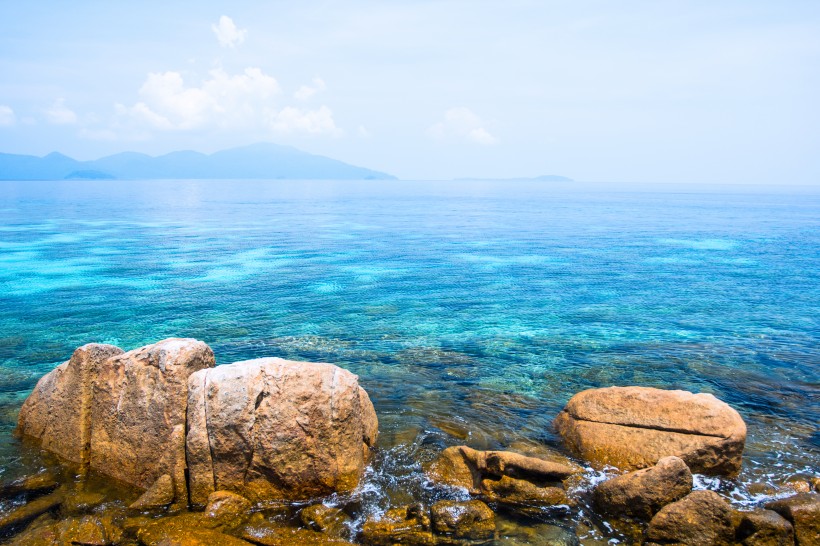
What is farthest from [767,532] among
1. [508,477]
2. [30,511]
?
[30,511]

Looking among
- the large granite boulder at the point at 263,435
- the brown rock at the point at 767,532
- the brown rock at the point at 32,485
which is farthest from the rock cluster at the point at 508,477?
the brown rock at the point at 32,485

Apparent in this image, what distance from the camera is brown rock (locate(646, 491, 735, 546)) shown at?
11.1 metres

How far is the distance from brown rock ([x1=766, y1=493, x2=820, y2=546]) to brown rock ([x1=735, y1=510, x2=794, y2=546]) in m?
0.18

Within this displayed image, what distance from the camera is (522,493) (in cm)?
1285

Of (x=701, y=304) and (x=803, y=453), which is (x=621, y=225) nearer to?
(x=701, y=304)

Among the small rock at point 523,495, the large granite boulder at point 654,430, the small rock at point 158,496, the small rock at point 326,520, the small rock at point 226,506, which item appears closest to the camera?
the small rock at point 326,520

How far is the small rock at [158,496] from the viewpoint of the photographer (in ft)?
40.6

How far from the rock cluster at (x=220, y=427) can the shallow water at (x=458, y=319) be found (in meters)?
1.79

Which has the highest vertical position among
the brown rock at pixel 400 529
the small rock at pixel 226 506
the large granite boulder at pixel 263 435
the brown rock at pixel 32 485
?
the large granite boulder at pixel 263 435

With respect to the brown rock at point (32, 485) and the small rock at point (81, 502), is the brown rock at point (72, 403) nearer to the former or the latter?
the brown rock at point (32, 485)

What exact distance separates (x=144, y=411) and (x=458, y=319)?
17.9 metres

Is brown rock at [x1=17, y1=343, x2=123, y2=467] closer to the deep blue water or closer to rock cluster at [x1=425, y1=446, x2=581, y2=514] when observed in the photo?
the deep blue water

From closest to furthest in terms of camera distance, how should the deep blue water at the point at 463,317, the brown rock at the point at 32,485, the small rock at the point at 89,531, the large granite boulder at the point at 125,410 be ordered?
the small rock at the point at 89,531
the brown rock at the point at 32,485
the large granite boulder at the point at 125,410
the deep blue water at the point at 463,317

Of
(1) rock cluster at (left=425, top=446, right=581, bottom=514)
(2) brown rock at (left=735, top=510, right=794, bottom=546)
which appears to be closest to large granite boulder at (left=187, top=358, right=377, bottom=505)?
(1) rock cluster at (left=425, top=446, right=581, bottom=514)
